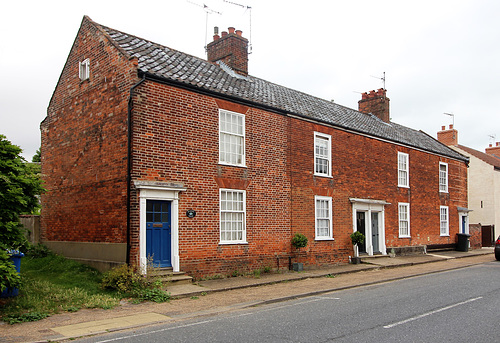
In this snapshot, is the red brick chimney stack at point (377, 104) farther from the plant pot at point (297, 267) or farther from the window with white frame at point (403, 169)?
the plant pot at point (297, 267)

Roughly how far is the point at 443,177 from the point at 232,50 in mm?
17173

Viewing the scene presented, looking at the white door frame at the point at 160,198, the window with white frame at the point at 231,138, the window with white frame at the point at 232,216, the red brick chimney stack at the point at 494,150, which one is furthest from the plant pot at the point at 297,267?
the red brick chimney stack at the point at 494,150

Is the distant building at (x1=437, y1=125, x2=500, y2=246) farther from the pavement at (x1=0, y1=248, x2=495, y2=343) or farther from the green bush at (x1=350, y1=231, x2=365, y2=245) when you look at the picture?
the green bush at (x1=350, y1=231, x2=365, y2=245)

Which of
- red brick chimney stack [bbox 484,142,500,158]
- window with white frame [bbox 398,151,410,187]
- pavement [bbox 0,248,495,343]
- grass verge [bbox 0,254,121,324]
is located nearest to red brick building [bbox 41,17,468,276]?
grass verge [bbox 0,254,121,324]

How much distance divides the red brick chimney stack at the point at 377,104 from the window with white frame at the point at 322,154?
34.9 feet

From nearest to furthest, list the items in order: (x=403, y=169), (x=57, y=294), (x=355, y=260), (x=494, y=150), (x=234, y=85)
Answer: (x=57, y=294) < (x=234, y=85) < (x=355, y=260) < (x=403, y=169) < (x=494, y=150)

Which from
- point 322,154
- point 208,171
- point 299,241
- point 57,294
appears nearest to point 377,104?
point 322,154

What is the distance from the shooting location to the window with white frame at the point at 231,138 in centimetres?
1566

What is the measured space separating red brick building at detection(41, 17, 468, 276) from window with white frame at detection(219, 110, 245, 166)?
0.15 ft

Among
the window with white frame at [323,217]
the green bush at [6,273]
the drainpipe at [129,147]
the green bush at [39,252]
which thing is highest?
the drainpipe at [129,147]

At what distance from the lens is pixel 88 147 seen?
15258 millimetres

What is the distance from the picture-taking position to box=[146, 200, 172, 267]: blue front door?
13336mm

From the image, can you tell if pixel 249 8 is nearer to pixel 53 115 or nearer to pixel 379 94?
pixel 53 115

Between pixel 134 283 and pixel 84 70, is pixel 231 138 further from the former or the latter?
pixel 134 283
